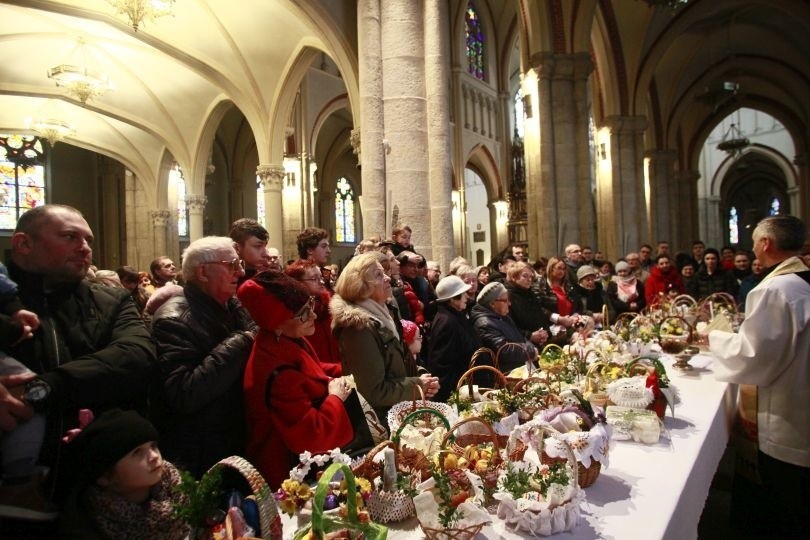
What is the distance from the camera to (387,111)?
6.54 m

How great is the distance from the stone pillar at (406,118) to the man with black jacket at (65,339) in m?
4.46

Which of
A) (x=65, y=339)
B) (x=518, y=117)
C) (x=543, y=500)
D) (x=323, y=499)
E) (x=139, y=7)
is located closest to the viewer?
(x=323, y=499)

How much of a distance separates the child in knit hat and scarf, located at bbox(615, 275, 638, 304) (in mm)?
7709

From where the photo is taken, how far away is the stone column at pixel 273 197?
15.5 m

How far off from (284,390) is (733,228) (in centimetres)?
4710

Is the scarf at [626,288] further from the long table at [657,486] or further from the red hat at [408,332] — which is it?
the red hat at [408,332]

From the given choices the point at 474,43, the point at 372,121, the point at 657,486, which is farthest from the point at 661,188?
the point at 657,486

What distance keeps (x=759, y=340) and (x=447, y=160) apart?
4579mm

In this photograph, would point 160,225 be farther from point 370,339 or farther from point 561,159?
point 370,339

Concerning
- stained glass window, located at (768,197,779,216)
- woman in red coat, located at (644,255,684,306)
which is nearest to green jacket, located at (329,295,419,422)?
woman in red coat, located at (644,255,684,306)

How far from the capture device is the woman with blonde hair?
280cm

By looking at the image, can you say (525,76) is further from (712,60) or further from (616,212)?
(712,60)

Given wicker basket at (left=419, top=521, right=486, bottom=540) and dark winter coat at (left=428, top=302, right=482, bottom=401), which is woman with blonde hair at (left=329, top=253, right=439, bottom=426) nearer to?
dark winter coat at (left=428, top=302, right=482, bottom=401)

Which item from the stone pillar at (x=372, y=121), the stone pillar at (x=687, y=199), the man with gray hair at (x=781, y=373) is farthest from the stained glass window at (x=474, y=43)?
the man with gray hair at (x=781, y=373)
